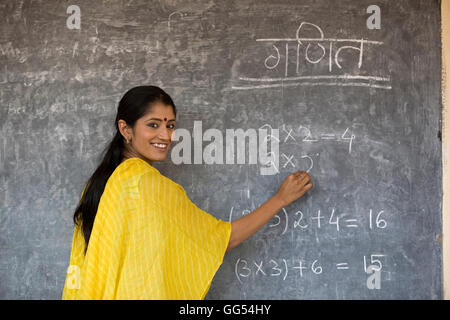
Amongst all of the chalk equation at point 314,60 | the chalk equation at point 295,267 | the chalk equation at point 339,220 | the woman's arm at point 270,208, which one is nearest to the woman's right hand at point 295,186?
the woman's arm at point 270,208

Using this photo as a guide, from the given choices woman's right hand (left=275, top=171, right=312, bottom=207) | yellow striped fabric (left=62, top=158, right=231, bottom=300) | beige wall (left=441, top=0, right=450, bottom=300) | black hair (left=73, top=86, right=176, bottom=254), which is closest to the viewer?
yellow striped fabric (left=62, top=158, right=231, bottom=300)

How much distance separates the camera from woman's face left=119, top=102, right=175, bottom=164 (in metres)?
1.57

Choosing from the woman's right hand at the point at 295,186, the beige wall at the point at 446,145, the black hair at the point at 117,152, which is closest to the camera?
the black hair at the point at 117,152

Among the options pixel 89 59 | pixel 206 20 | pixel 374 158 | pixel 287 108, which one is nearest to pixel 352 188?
pixel 374 158

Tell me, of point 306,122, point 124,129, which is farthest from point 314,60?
point 124,129

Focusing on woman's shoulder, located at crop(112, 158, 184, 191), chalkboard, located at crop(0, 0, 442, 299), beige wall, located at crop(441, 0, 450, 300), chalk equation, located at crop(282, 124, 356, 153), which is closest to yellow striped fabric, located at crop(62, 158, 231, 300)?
woman's shoulder, located at crop(112, 158, 184, 191)

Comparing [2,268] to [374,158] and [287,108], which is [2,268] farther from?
[374,158]

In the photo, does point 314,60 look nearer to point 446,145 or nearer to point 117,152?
point 446,145

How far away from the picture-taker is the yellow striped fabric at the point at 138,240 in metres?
1.41

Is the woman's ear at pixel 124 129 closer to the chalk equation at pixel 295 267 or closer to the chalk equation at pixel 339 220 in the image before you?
the chalk equation at pixel 339 220

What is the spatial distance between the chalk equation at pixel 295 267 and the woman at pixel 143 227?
16.5 inches

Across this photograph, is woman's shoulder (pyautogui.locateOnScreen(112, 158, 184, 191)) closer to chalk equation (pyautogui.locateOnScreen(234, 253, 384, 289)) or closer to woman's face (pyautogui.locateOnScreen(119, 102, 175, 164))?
woman's face (pyautogui.locateOnScreen(119, 102, 175, 164))

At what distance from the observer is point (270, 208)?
1710mm

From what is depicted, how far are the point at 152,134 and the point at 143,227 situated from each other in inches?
14.9
